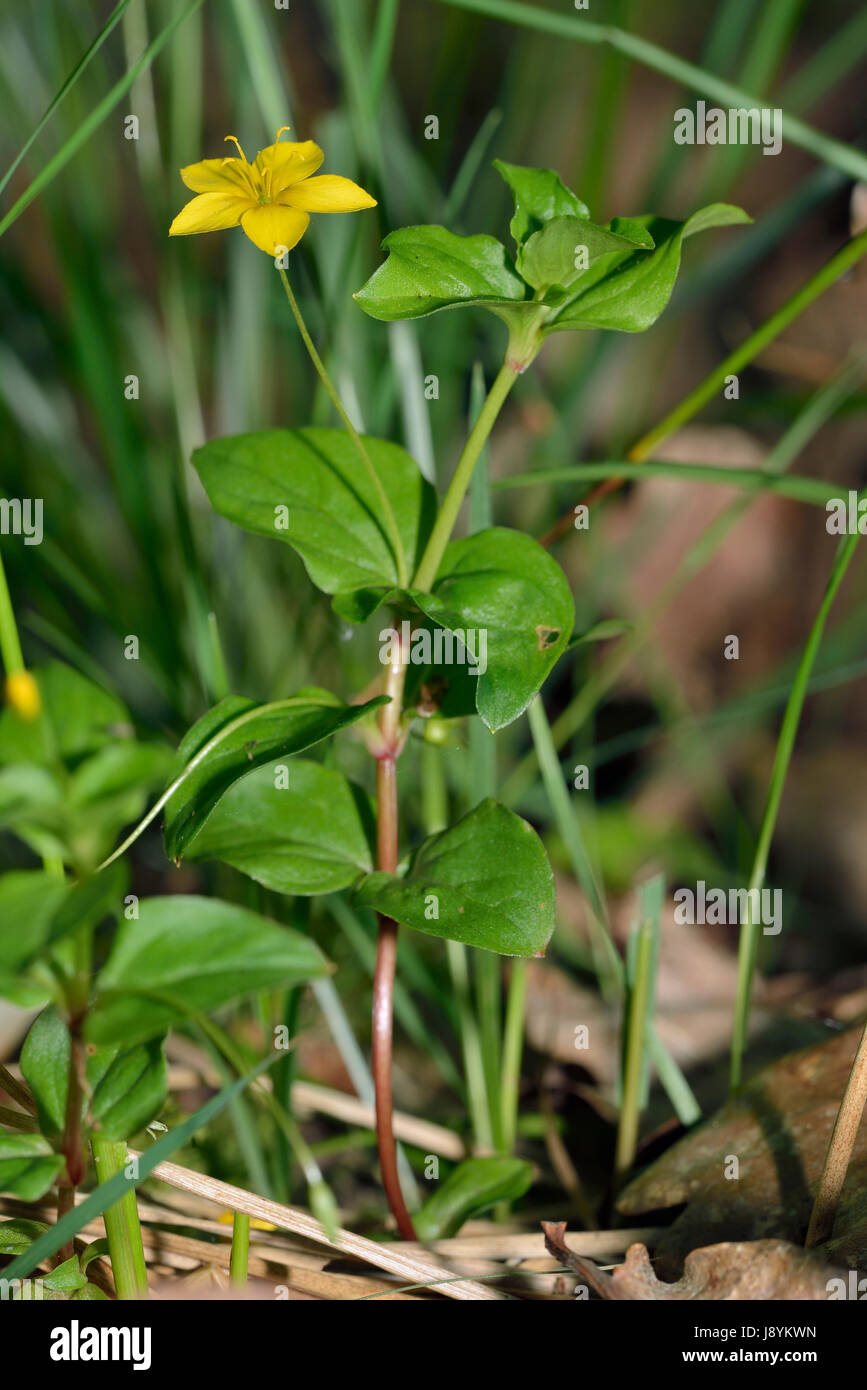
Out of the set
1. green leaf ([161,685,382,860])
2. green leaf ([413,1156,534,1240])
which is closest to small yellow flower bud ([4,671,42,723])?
green leaf ([161,685,382,860])

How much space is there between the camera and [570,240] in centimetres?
48

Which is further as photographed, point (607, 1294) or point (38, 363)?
point (38, 363)

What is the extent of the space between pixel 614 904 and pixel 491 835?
72 cm

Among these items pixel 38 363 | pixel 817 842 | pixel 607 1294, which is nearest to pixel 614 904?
pixel 817 842

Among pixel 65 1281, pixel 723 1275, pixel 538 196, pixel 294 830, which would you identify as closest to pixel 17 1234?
pixel 65 1281

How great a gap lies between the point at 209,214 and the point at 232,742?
0.86 feet

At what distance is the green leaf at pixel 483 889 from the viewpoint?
0.50 metres

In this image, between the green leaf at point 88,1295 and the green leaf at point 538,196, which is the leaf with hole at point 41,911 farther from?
the green leaf at point 538,196

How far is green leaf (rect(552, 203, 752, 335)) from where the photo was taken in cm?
50

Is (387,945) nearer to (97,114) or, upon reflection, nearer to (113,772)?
(113,772)

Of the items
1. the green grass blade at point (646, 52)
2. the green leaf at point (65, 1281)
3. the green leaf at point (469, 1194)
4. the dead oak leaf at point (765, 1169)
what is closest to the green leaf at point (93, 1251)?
the green leaf at point (65, 1281)
